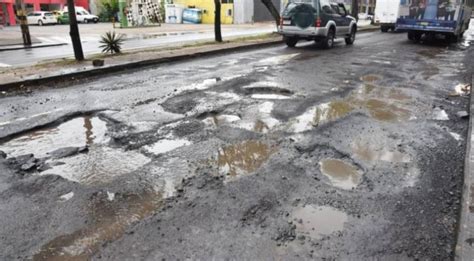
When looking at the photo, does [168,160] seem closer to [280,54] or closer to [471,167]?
[471,167]

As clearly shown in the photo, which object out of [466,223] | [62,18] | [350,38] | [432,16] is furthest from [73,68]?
[62,18]

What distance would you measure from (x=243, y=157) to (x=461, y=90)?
21.3 ft

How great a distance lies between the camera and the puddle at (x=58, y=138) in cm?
507

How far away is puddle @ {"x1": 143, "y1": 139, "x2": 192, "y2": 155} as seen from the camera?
16.4 ft

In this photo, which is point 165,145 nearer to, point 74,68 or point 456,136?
point 456,136

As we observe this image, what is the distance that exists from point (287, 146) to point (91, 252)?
115 inches

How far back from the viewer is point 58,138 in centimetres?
551

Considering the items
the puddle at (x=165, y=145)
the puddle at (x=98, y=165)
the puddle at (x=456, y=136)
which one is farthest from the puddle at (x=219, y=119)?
the puddle at (x=456, y=136)

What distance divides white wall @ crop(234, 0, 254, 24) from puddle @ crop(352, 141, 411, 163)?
134 feet

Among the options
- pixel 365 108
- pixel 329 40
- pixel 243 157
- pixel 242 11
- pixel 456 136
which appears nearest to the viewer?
pixel 243 157

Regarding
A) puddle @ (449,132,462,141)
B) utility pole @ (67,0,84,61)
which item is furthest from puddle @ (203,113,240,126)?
utility pole @ (67,0,84,61)

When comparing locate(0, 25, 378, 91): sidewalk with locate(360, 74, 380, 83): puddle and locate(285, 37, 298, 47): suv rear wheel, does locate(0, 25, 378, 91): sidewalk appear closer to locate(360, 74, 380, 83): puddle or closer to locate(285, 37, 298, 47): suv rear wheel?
locate(285, 37, 298, 47): suv rear wheel

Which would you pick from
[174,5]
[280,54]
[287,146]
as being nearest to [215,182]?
[287,146]

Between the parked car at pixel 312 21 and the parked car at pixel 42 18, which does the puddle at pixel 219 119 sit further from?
the parked car at pixel 42 18
